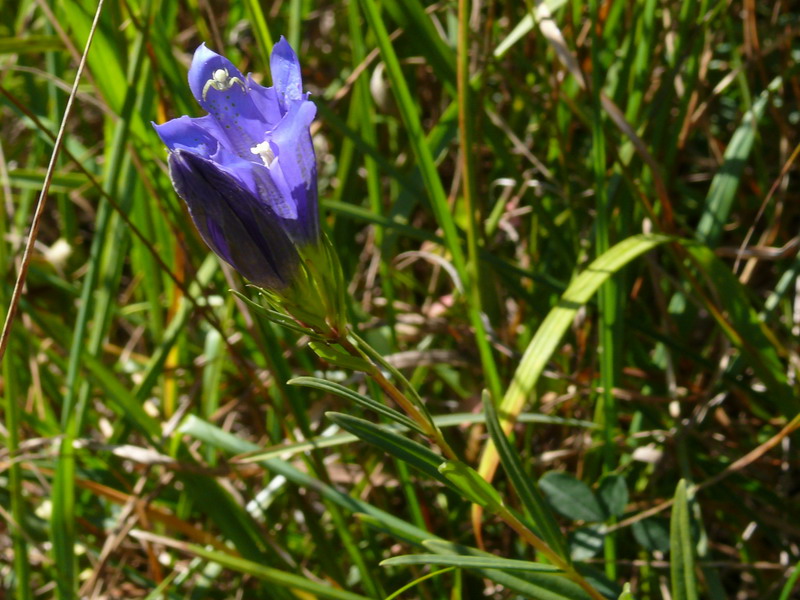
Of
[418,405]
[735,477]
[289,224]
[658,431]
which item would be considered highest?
[289,224]

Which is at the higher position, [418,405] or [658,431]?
[418,405]

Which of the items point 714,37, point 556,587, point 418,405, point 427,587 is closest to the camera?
point 418,405

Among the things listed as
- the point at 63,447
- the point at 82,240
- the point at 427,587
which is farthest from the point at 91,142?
the point at 427,587

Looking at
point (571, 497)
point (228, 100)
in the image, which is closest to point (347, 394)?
point (228, 100)

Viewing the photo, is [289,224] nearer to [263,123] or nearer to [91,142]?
[263,123]

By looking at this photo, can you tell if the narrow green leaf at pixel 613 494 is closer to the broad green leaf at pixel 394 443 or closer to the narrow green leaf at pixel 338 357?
the broad green leaf at pixel 394 443

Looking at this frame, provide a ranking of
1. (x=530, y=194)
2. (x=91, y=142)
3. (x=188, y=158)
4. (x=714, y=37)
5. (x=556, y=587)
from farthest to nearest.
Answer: (x=91, y=142) → (x=714, y=37) → (x=530, y=194) → (x=556, y=587) → (x=188, y=158)

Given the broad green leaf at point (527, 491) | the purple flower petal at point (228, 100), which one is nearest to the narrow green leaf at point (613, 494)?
the broad green leaf at point (527, 491)
